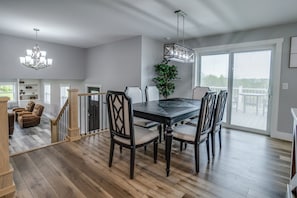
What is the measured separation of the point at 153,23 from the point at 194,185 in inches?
123

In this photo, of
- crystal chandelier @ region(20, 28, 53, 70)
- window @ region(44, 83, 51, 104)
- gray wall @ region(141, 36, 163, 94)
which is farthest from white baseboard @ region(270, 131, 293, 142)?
window @ region(44, 83, 51, 104)

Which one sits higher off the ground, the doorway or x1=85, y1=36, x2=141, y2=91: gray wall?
x1=85, y1=36, x2=141, y2=91: gray wall

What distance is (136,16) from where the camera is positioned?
130 inches

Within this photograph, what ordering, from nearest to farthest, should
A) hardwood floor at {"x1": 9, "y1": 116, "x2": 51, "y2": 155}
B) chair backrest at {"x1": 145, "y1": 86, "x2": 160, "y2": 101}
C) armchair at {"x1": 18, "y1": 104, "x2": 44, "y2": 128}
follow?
chair backrest at {"x1": 145, "y1": 86, "x2": 160, "y2": 101}, hardwood floor at {"x1": 9, "y1": 116, "x2": 51, "y2": 155}, armchair at {"x1": 18, "y1": 104, "x2": 44, "y2": 128}

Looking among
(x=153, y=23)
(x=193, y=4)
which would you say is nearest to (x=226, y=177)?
(x=193, y=4)

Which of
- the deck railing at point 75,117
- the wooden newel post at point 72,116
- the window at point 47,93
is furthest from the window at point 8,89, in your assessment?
the wooden newel post at point 72,116

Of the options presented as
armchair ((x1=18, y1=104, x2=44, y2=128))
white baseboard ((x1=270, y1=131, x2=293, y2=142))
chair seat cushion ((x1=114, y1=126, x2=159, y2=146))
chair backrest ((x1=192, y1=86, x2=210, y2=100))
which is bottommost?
armchair ((x1=18, y1=104, x2=44, y2=128))

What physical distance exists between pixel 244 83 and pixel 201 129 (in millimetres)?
2711

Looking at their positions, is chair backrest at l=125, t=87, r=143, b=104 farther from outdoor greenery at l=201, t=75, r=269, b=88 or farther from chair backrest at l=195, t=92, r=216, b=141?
outdoor greenery at l=201, t=75, r=269, b=88

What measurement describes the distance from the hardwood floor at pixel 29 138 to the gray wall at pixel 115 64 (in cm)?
252

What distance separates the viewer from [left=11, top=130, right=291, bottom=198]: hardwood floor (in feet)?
6.18

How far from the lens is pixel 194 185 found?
2.01 metres

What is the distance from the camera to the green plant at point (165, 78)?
4.84 metres

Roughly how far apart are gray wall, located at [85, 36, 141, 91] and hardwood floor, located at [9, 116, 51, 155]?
252 centimetres
